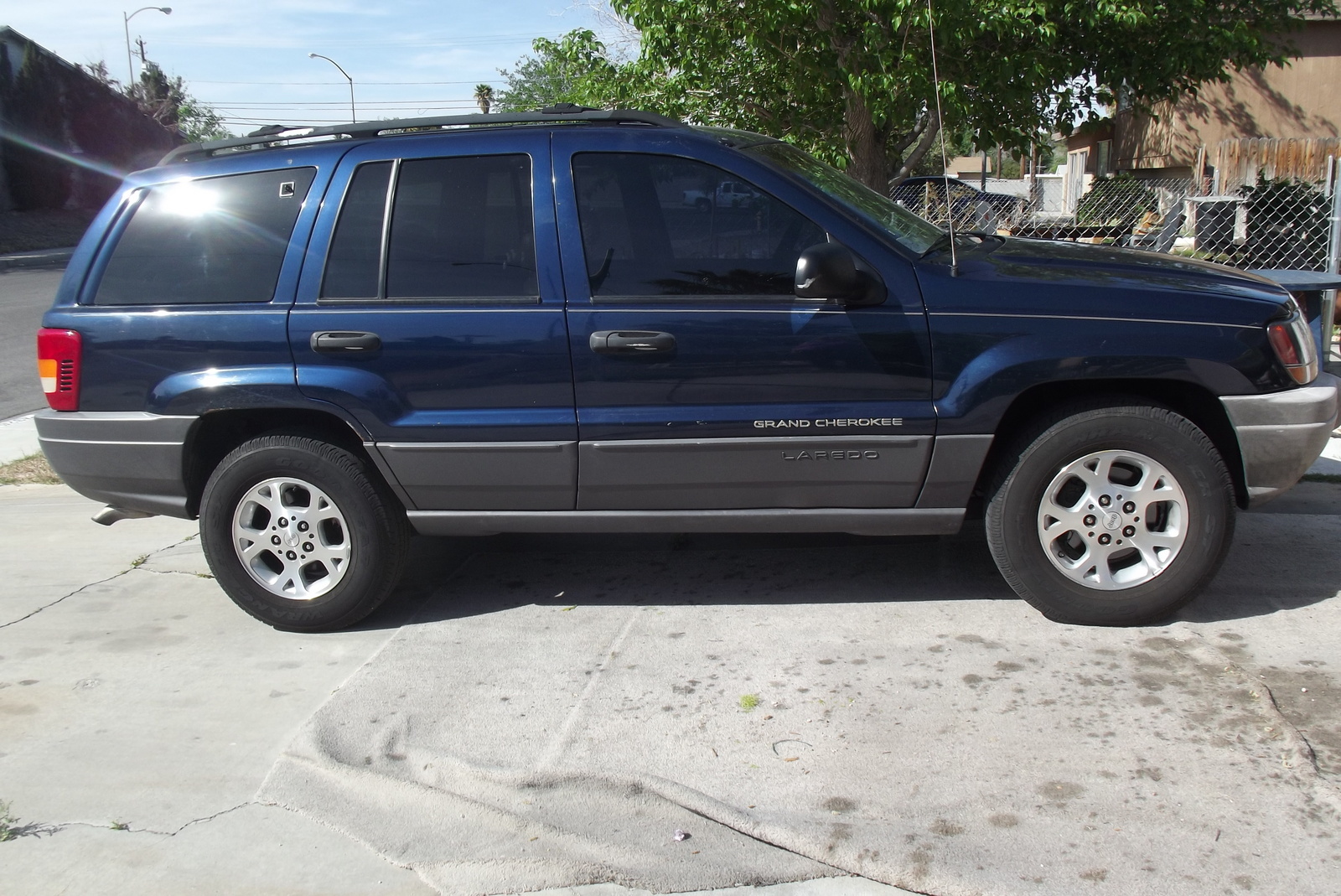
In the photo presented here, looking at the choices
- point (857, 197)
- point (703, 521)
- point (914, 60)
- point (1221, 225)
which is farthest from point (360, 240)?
point (1221, 225)

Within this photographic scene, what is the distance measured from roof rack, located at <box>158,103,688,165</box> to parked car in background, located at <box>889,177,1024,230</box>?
3.09 meters

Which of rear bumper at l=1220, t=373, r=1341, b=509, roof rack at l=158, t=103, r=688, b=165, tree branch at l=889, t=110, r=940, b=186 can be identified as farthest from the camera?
tree branch at l=889, t=110, r=940, b=186

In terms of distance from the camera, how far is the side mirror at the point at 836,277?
3941mm

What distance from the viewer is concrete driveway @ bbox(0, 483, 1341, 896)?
305 cm

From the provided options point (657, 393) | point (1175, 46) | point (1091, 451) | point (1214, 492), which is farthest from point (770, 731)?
point (1175, 46)

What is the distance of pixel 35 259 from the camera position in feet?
91.0

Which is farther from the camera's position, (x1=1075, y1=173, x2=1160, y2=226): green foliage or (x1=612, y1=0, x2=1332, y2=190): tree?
(x1=1075, y1=173, x2=1160, y2=226): green foliage

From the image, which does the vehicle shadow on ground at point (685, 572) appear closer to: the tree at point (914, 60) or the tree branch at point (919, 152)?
the tree at point (914, 60)

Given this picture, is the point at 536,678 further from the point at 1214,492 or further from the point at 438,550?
the point at 1214,492

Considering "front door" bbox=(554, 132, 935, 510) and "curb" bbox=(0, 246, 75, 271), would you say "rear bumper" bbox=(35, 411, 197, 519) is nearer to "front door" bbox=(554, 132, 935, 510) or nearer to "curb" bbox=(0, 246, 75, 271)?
"front door" bbox=(554, 132, 935, 510)

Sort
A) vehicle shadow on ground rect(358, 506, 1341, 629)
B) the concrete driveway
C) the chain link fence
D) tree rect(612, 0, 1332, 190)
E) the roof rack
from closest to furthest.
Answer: the concrete driveway < the roof rack < vehicle shadow on ground rect(358, 506, 1341, 629) < tree rect(612, 0, 1332, 190) < the chain link fence

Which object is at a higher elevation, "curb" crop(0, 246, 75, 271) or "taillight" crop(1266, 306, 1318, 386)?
"taillight" crop(1266, 306, 1318, 386)

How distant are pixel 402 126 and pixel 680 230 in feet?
4.16

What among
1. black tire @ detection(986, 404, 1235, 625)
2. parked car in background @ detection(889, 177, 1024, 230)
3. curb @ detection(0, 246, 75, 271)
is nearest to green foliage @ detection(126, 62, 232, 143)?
curb @ detection(0, 246, 75, 271)
